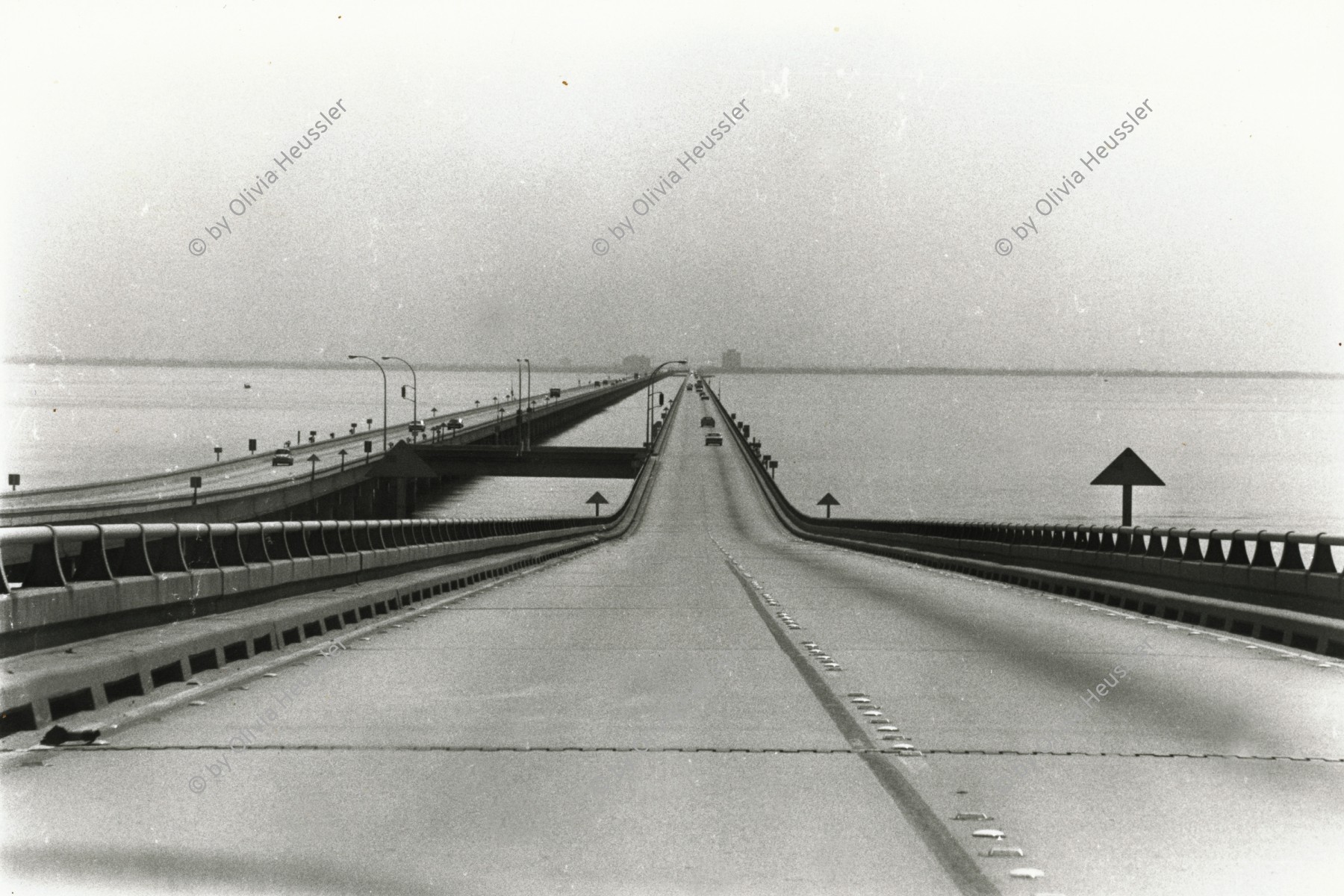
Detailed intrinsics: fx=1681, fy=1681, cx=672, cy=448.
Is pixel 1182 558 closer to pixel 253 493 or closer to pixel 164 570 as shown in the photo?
pixel 164 570

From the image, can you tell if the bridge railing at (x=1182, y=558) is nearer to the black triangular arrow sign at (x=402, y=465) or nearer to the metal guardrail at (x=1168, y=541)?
the metal guardrail at (x=1168, y=541)

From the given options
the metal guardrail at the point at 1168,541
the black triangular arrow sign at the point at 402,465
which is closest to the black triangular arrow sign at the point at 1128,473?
the metal guardrail at the point at 1168,541

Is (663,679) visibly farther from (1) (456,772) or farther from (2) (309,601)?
(2) (309,601)

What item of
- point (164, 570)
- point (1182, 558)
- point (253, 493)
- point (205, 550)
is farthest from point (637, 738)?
point (253, 493)

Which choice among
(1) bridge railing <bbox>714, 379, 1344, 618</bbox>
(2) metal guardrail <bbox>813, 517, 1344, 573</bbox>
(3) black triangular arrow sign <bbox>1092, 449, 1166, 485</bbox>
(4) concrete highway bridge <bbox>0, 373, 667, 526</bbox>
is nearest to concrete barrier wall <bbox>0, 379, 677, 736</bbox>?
(2) metal guardrail <bbox>813, 517, 1344, 573</bbox>

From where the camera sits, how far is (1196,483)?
158 meters

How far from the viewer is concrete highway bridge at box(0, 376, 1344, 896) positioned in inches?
296

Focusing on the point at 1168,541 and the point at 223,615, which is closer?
the point at 223,615

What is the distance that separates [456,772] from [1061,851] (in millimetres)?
3604

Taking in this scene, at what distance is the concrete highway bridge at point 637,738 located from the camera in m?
7.53

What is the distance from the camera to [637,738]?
11070 millimetres

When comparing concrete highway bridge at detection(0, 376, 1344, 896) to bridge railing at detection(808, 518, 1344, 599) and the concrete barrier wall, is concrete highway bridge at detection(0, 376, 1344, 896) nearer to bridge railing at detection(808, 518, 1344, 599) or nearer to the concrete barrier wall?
the concrete barrier wall

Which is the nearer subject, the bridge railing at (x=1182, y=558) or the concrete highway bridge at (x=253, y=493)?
the bridge railing at (x=1182, y=558)

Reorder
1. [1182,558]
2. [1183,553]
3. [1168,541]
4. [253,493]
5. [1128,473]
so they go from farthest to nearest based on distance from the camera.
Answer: [253,493] < [1168,541] < [1183,553] < [1128,473] < [1182,558]
